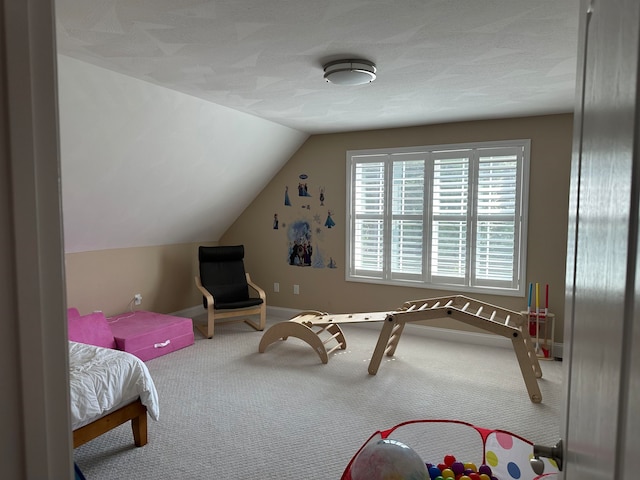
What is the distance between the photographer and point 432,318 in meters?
3.43

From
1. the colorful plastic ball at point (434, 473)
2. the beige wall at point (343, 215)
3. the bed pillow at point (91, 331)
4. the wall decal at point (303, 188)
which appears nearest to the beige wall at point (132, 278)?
the bed pillow at point (91, 331)

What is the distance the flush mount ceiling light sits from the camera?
8.63 feet

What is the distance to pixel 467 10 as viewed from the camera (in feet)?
6.52

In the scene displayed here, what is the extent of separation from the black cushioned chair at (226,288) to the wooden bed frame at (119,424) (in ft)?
6.90

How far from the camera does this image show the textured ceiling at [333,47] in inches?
78.0

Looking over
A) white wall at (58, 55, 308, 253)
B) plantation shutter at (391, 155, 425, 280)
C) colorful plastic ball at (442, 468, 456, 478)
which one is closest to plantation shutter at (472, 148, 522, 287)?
plantation shutter at (391, 155, 425, 280)

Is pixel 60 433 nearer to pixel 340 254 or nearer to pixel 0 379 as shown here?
pixel 0 379

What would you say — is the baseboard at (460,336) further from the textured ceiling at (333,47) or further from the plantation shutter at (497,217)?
the textured ceiling at (333,47)

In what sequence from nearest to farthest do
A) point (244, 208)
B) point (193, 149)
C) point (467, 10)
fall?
point (467, 10) → point (193, 149) → point (244, 208)

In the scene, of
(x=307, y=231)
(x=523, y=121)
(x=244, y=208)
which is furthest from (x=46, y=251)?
(x=244, y=208)

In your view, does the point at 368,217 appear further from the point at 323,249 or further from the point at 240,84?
the point at 240,84

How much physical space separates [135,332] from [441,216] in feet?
10.9

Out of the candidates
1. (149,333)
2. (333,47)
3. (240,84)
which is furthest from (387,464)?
(149,333)

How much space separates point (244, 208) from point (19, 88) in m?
5.37
